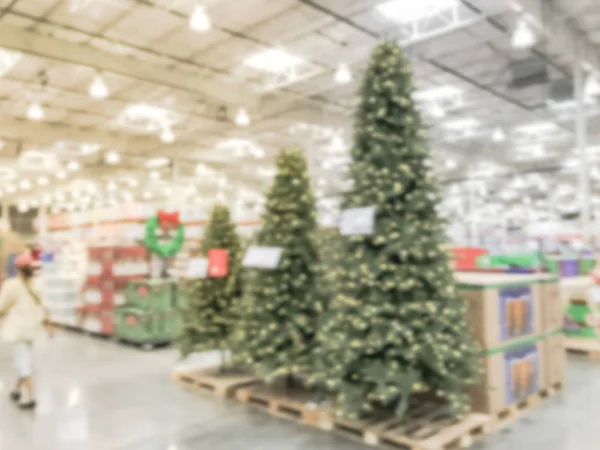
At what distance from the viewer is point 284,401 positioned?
515 cm

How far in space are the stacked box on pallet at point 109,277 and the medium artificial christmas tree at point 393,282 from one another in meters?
6.18

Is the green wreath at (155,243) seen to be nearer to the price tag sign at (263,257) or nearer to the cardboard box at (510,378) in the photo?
the price tag sign at (263,257)

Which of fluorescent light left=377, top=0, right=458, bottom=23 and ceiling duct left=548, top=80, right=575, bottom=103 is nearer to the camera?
fluorescent light left=377, top=0, right=458, bottom=23

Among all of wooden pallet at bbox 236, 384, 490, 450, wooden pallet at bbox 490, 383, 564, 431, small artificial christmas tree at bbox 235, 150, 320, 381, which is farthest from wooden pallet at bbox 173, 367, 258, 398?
wooden pallet at bbox 490, 383, 564, 431

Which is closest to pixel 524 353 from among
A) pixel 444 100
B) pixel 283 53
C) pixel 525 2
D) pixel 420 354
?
pixel 420 354

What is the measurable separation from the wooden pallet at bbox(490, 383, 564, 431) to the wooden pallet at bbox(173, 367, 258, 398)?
8.89 ft

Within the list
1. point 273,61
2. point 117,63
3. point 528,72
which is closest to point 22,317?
point 117,63

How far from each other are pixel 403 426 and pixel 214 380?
2562 millimetres

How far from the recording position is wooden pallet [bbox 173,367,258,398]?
5812 mm

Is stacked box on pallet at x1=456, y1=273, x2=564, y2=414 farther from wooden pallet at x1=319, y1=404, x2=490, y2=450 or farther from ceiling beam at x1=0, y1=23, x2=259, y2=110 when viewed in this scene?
ceiling beam at x1=0, y1=23, x2=259, y2=110

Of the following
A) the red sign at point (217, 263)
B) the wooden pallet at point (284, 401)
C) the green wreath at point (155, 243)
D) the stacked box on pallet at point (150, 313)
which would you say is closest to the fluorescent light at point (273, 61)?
the green wreath at point (155, 243)

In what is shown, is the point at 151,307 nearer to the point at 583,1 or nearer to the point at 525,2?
the point at 525,2

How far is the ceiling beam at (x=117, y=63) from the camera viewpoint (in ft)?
29.3

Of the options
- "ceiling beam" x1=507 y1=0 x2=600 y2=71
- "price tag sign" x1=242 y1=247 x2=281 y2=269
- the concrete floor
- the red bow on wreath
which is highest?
"ceiling beam" x1=507 y1=0 x2=600 y2=71
